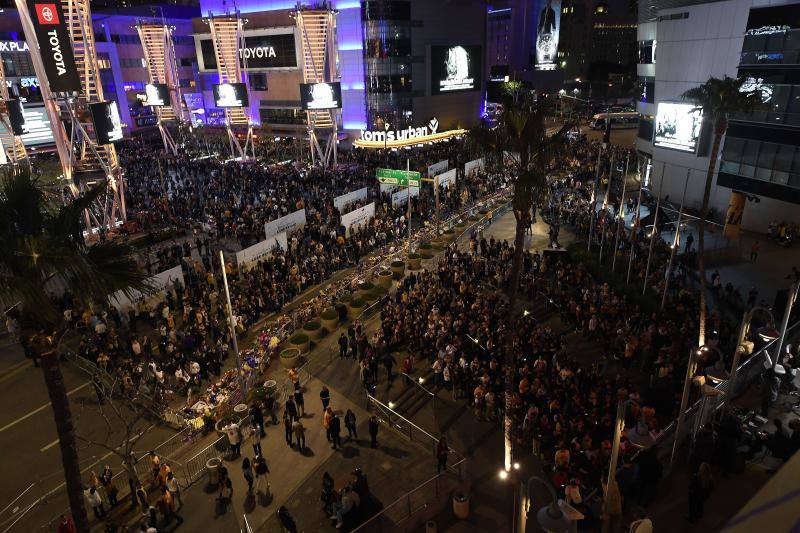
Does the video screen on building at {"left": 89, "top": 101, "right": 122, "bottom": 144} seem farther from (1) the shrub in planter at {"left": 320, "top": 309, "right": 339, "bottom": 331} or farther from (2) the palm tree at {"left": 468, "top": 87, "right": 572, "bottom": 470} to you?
(2) the palm tree at {"left": 468, "top": 87, "right": 572, "bottom": 470}

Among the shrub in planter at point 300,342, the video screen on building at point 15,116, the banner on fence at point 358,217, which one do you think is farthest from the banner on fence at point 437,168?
the video screen on building at point 15,116

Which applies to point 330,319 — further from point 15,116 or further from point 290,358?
point 15,116

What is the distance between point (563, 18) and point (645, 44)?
108 meters

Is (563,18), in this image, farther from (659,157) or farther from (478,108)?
(659,157)

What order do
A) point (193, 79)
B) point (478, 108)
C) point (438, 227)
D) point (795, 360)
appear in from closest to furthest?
point (795, 360)
point (438, 227)
point (478, 108)
point (193, 79)

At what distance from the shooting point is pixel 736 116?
3206 centimetres

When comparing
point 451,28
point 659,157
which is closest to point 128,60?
point 451,28

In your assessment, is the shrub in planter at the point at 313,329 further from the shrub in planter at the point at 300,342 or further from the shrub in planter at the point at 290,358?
the shrub in planter at the point at 290,358

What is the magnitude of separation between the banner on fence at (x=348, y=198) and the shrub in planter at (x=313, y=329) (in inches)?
570

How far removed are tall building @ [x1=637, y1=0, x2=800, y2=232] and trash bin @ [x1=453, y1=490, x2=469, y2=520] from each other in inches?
810

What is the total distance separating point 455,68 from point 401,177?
1622 inches

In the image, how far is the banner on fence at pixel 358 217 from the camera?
3029 cm

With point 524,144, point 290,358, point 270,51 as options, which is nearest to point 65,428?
point 290,358

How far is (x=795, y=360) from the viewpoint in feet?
49.8
